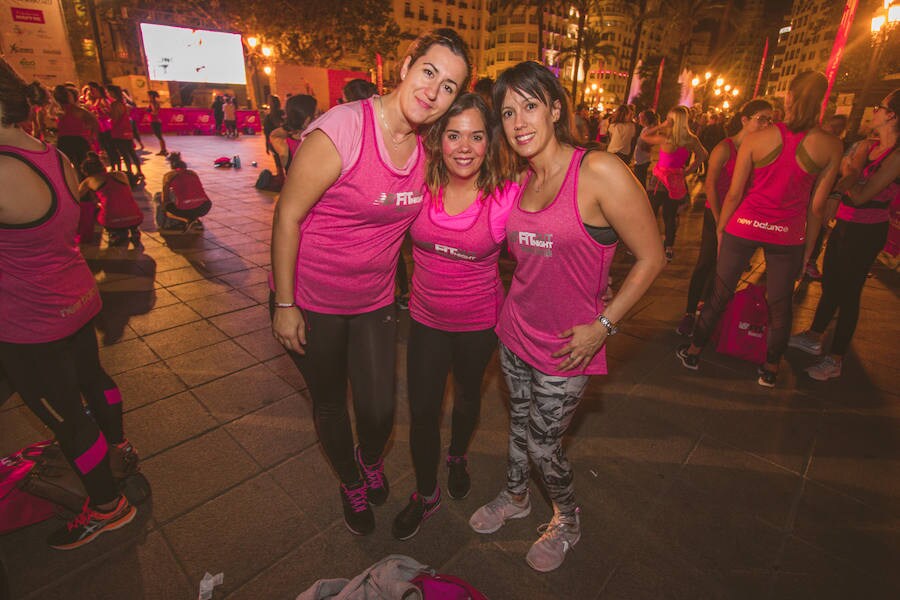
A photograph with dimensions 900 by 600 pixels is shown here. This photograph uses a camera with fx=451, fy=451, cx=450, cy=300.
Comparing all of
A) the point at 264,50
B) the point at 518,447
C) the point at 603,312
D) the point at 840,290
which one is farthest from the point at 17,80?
the point at 264,50

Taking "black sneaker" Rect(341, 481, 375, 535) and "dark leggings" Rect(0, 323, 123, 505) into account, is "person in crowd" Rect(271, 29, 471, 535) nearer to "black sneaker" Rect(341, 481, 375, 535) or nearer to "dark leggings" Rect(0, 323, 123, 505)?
"black sneaker" Rect(341, 481, 375, 535)

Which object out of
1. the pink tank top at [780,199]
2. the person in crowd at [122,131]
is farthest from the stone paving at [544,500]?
the person in crowd at [122,131]

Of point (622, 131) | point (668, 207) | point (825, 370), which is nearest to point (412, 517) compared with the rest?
point (825, 370)

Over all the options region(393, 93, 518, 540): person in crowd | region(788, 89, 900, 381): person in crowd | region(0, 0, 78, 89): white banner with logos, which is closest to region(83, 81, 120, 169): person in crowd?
region(0, 0, 78, 89): white banner with logos

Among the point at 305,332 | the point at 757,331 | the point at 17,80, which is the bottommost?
the point at 757,331

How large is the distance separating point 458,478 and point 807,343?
14.3 feet

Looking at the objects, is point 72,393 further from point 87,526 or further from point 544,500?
point 544,500

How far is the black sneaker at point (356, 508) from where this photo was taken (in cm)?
250

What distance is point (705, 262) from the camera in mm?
4973

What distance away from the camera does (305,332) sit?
218 centimetres

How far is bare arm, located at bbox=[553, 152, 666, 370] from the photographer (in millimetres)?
1831

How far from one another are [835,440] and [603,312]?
285 cm

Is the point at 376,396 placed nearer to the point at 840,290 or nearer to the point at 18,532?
the point at 18,532

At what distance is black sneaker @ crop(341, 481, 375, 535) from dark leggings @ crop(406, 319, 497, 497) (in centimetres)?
33
